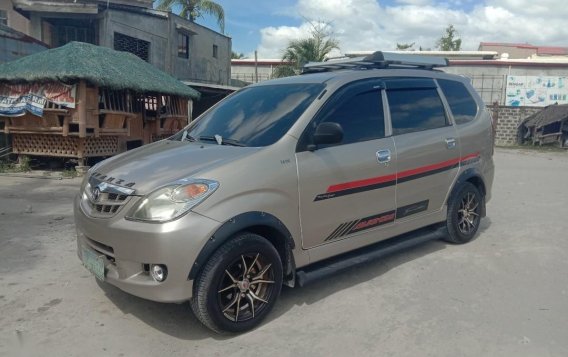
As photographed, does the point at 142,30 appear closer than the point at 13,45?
No

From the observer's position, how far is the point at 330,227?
404 cm

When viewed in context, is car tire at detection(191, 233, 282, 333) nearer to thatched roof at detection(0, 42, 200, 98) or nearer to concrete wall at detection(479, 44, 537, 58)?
thatched roof at detection(0, 42, 200, 98)

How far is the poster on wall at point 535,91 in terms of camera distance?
88.1 feet

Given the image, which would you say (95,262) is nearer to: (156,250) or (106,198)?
(106,198)

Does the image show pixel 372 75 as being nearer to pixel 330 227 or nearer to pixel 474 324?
pixel 330 227

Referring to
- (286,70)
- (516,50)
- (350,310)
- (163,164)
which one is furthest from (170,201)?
(516,50)

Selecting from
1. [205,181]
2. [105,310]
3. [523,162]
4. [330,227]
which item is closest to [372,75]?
[330,227]

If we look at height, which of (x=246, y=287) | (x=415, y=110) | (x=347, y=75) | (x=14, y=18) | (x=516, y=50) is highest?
(x=516, y=50)

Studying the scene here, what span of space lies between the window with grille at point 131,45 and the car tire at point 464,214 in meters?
16.8

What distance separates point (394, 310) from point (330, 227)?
2.77 feet

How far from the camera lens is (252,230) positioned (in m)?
3.60

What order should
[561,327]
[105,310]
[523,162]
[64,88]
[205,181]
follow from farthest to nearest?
[523,162]
[64,88]
[105,310]
[561,327]
[205,181]

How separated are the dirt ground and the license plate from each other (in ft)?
1.33

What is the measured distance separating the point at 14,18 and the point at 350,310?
20315 millimetres
